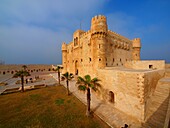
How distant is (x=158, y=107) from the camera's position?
8.90 metres

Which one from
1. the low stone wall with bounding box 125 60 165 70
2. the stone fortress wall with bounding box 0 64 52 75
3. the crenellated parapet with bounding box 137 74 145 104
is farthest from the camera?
the stone fortress wall with bounding box 0 64 52 75

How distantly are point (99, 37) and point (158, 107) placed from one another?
13211 millimetres

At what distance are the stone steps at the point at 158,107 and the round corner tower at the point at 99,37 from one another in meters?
8.82

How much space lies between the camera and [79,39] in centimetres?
2494

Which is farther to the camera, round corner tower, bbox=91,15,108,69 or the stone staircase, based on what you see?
round corner tower, bbox=91,15,108,69

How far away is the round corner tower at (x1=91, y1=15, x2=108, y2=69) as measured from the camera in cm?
1588

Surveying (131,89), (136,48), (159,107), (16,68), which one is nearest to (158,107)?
(159,107)

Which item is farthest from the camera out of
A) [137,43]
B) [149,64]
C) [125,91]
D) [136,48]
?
[136,48]

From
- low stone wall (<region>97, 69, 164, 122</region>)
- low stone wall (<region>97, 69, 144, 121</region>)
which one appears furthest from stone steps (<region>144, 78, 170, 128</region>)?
low stone wall (<region>97, 69, 144, 121</region>)

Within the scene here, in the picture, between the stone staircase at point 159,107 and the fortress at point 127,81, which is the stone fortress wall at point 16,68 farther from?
the stone staircase at point 159,107

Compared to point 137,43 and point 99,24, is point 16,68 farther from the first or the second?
point 137,43

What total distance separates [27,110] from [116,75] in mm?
12437

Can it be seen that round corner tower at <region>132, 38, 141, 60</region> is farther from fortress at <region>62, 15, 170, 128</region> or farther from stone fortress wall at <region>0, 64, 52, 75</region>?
stone fortress wall at <region>0, 64, 52, 75</region>

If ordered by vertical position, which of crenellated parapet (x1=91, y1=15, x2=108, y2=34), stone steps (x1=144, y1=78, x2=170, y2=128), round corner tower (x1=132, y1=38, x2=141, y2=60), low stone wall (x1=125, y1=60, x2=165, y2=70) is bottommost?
stone steps (x1=144, y1=78, x2=170, y2=128)
